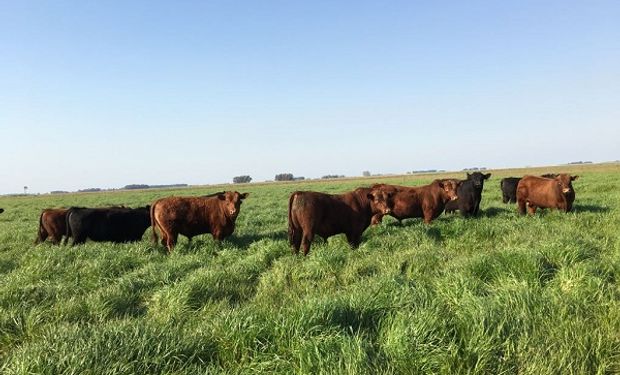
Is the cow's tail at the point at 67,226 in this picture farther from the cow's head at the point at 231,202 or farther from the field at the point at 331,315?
the cow's head at the point at 231,202

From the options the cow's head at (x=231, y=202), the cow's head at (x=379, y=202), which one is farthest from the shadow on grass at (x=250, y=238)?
the cow's head at (x=379, y=202)

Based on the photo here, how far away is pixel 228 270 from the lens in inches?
245

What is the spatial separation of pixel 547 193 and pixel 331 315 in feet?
37.6

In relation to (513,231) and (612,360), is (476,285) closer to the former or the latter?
(612,360)

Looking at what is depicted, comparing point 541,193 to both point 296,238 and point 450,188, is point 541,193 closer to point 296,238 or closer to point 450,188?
point 450,188

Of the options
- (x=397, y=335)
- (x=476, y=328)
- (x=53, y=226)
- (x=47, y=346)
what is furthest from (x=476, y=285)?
(x=53, y=226)

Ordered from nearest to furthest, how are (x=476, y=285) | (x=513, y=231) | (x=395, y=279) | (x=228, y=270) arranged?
(x=476, y=285), (x=395, y=279), (x=228, y=270), (x=513, y=231)

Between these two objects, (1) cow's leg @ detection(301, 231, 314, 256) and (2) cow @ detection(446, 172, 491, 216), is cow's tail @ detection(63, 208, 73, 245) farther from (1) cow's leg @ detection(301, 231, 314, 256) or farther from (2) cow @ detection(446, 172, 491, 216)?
(2) cow @ detection(446, 172, 491, 216)

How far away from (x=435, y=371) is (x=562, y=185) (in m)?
11.5

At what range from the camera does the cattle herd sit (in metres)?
8.53

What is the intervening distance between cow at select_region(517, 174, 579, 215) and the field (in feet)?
19.0

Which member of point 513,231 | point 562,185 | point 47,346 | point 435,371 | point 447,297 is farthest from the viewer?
point 562,185

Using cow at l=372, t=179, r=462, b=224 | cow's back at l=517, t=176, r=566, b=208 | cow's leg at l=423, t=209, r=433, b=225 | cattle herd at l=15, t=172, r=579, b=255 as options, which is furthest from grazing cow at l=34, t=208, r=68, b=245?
cow's back at l=517, t=176, r=566, b=208

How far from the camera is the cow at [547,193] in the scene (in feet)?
38.9
